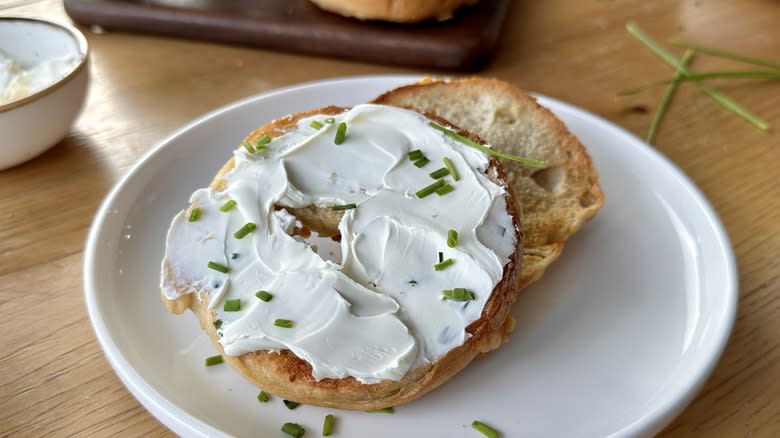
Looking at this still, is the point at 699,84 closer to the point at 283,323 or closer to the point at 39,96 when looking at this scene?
the point at 283,323

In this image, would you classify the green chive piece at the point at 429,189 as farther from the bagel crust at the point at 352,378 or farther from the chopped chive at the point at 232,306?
the chopped chive at the point at 232,306

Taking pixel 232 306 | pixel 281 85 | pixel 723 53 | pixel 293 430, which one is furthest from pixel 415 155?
pixel 723 53

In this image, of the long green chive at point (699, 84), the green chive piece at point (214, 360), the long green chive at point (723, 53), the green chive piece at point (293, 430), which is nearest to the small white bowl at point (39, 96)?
the green chive piece at point (214, 360)

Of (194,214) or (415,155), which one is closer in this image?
(194,214)

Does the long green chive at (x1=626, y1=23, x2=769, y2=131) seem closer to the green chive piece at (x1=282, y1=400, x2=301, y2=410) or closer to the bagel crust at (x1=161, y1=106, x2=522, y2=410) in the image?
the bagel crust at (x1=161, y1=106, x2=522, y2=410)

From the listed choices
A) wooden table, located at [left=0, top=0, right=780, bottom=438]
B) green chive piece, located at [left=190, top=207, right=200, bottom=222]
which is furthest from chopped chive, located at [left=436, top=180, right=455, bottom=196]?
wooden table, located at [left=0, top=0, right=780, bottom=438]

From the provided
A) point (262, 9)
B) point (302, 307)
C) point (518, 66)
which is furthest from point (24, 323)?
point (518, 66)

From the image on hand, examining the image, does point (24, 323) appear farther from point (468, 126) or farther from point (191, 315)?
point (468, 126)
